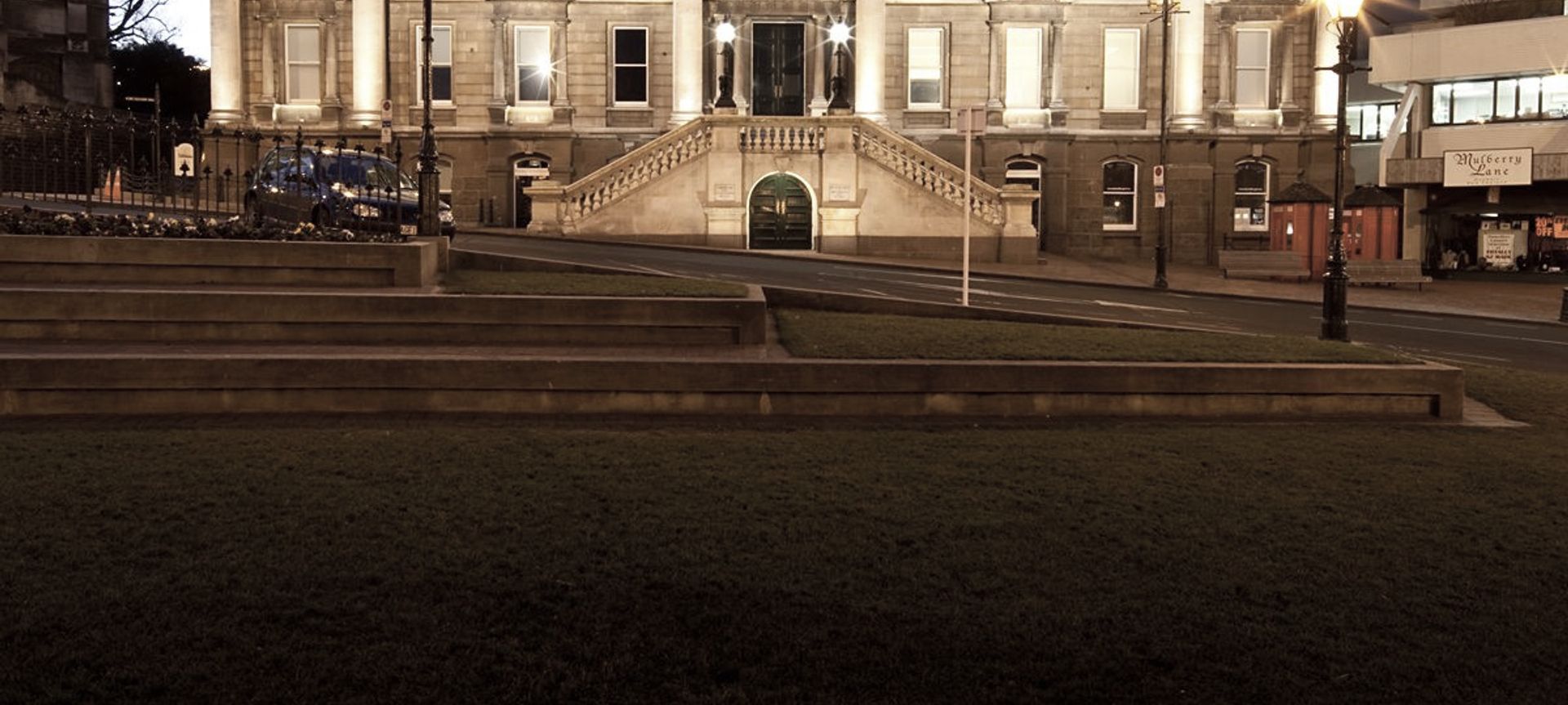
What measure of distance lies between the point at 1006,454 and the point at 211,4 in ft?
132

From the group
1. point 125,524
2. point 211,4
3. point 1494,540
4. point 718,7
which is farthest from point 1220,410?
point 211,4

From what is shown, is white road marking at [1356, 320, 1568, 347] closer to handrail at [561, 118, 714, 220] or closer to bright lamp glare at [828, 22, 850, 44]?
handrail at [561, 118, 714, 220]

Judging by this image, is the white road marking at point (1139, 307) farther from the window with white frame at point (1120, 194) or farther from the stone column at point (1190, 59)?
the stone column at point (1190, 59)

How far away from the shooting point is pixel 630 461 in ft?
32.2

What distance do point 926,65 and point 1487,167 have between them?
1939 centimetres

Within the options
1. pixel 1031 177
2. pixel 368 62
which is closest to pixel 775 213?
pixel 1031 177

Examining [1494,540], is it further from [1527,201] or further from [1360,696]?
[1527,201]

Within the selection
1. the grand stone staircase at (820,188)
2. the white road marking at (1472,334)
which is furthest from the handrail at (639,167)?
the white road marking at (1472,334)

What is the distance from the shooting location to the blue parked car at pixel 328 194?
2320 centimetres

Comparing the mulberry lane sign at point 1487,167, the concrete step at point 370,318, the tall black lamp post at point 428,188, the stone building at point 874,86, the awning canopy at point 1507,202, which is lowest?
the concrete step at point 370,318

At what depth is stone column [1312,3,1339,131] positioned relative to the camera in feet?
148

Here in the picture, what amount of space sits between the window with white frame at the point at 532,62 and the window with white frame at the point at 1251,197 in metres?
23.1

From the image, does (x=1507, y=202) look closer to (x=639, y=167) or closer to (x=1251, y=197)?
(x=1251, y=197)

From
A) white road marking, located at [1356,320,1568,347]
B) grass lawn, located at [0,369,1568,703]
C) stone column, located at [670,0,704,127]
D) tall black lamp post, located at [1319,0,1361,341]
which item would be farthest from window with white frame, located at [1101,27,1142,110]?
grass lawn, located at [0,369,1568,703]
